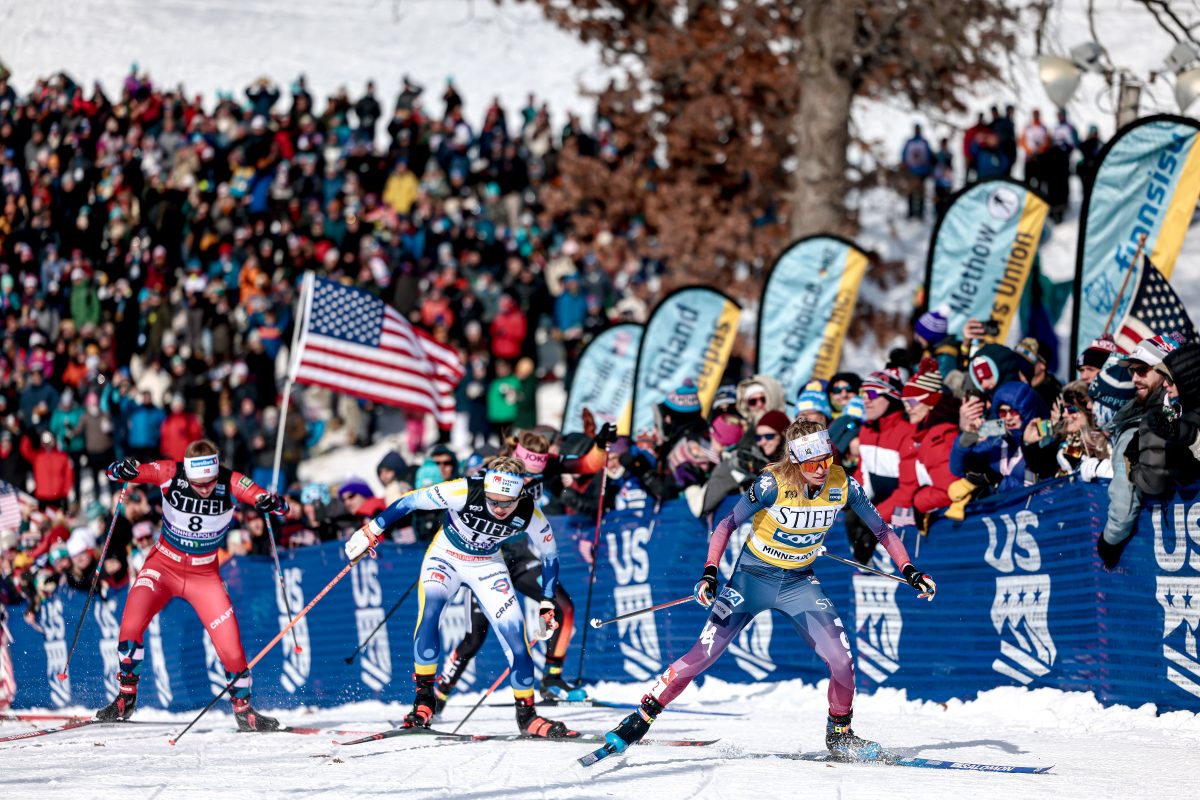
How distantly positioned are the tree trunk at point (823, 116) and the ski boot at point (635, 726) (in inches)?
432

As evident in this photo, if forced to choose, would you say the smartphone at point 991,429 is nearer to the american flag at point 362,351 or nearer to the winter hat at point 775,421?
the winter hat at point 775,421

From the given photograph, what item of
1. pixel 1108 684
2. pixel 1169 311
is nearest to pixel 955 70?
pixel 1169 311

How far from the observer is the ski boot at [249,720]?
1109 centimetres

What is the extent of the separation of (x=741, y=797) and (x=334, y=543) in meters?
6.91

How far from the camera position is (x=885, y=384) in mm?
10859

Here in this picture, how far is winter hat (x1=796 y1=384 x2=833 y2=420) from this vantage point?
11.4 m

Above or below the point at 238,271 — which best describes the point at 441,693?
below

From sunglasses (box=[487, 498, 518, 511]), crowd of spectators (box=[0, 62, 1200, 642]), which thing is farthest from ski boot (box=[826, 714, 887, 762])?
sunglasses (box=[487, 498, 518, 511])

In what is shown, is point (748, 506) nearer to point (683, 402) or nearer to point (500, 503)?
point (500, 503)

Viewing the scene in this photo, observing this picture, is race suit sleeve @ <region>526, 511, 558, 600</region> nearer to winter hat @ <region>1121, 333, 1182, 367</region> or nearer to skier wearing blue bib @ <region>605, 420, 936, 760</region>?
skier wearing blue bib @ <region>605, 420, 936, 760</region>

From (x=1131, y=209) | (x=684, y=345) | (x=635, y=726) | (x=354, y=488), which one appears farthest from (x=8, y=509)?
(x=1131, y=209)

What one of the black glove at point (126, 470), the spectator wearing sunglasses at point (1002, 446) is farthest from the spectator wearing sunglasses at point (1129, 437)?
the black glove at point (126, 470)

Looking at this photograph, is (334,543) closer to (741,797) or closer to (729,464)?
(729,464)

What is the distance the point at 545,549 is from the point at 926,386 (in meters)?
2.75
